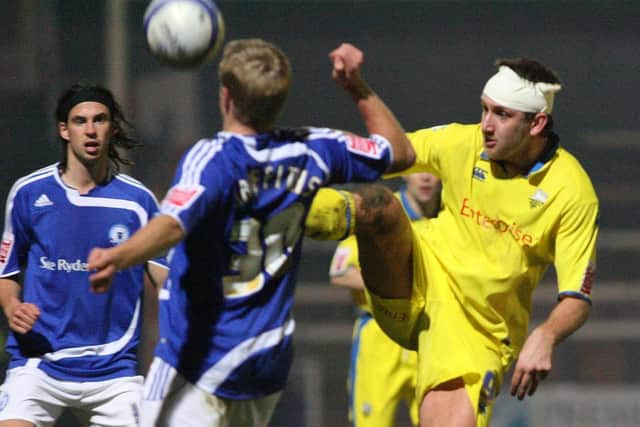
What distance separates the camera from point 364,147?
4301 mm

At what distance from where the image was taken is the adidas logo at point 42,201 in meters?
5.14

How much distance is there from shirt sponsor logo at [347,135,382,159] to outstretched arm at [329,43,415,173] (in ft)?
0.24

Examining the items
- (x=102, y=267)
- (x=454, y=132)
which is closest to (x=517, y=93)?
(x=454, y=132)

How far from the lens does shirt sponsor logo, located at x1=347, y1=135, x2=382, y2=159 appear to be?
4.28 m

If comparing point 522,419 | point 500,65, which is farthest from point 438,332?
point 522,419

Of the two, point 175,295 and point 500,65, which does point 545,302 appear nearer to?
point 500,65

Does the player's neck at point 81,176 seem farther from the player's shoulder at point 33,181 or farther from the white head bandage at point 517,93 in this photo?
the white head bandage at point 517,93

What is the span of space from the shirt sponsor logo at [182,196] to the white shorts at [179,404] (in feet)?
1.79

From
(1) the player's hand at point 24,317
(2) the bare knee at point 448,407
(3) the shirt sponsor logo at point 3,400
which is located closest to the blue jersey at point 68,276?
(3) the shirt sponsor logo at point 3,400

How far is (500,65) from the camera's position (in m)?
5.49

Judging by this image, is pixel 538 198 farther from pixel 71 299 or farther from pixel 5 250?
pixel 5 250

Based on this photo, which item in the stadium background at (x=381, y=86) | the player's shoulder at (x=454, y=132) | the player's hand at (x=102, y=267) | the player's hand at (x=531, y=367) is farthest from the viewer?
the stadium background at (x=381, y=86)

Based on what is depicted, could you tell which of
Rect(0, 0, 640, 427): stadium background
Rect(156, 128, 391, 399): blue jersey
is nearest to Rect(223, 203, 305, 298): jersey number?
Rect(156, 128, 391, 399): blue jersey

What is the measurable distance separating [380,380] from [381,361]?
0.10m
